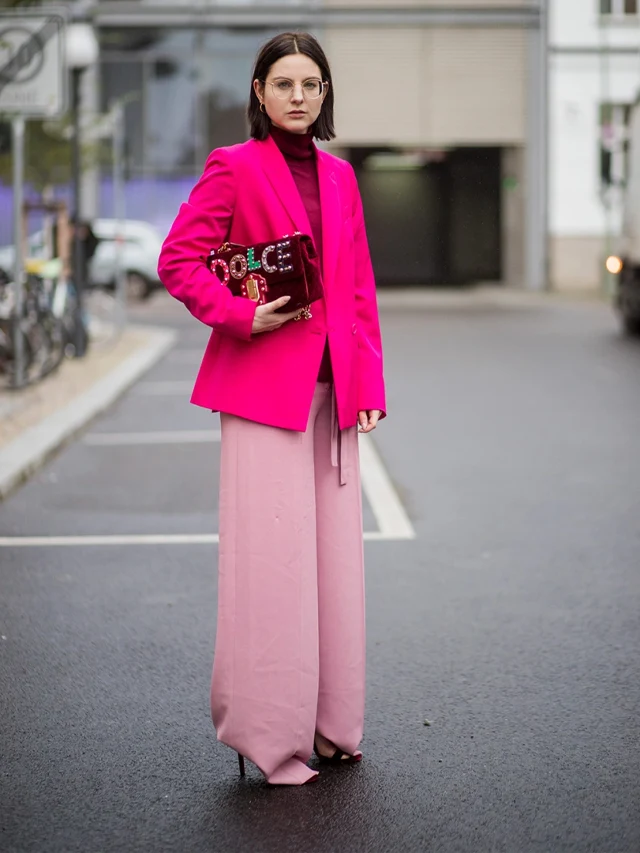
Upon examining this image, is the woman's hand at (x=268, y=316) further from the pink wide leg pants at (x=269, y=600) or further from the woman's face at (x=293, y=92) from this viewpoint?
the woman's face at (x=293, y=92)

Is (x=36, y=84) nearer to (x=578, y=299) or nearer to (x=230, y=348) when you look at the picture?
(x=230, y=348)

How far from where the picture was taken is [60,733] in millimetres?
4285

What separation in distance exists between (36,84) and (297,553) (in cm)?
896

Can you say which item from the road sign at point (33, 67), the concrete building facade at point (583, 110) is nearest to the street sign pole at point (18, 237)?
the road sign at point (33, 67)

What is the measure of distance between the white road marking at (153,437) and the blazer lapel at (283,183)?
7630 mm

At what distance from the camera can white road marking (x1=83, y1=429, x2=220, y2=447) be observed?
11.4 metres

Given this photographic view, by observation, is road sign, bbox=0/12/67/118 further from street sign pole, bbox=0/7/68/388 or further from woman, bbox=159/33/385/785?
woman, bbox=159/33/385/785

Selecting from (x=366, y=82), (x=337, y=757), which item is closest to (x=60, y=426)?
(x=337, y=757)

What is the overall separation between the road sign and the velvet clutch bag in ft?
28.3

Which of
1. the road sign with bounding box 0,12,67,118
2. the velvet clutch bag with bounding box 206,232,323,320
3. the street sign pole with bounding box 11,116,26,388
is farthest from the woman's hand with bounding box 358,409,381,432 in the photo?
the street sign pole with bounding box 11,116,26,388

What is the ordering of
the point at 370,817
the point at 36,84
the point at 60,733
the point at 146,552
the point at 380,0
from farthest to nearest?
the point at 380,0, the point at 36,84, the point at 146,552, the point at 60,733, the point at 370,817

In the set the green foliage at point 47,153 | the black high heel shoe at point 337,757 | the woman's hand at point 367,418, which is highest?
the green foliage at point 47,153

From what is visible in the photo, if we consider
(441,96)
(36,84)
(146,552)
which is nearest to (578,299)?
(441,96)

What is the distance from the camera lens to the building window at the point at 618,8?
3778 centimetres
